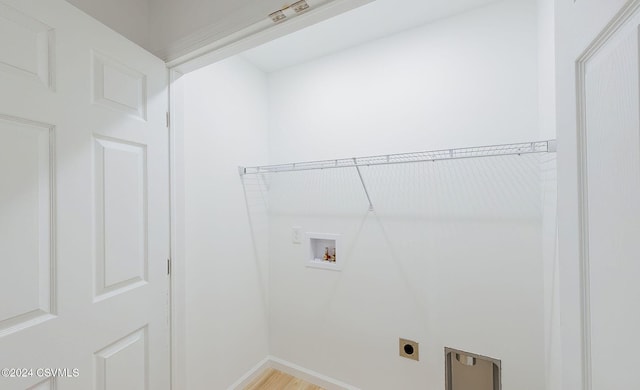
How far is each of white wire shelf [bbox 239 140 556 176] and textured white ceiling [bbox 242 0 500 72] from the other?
828 millimetres

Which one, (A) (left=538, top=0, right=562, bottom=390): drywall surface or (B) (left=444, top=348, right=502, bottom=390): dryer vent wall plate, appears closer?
(A) (left=538, top=0, right=562, bottom=390): drywall surface

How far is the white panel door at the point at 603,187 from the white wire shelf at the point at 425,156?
2.38ft

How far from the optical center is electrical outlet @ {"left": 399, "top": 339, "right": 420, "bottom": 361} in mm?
1621

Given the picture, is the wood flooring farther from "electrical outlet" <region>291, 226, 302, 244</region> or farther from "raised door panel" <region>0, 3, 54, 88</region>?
"raised door panel" <region>0, 3, 54, 88</region>

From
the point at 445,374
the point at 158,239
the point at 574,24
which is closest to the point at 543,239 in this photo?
the point at 445,374

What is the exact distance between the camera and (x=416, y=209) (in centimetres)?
163

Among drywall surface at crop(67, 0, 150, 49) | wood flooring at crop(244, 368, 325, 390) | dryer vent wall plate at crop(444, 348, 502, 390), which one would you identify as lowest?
wood flooring at crop(244, 368, 325, 390)

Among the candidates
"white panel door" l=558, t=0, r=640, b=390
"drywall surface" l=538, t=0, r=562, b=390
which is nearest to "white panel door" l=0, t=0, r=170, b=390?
"white panel door" l=558, t=0, r=640, b=390

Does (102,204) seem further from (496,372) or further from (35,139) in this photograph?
(496,372)

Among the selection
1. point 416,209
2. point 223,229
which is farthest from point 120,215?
point 416,209

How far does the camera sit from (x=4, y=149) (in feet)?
2.25

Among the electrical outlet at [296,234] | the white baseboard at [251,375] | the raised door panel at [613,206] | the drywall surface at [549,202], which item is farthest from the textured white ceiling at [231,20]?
the white baseboard at [251,375]

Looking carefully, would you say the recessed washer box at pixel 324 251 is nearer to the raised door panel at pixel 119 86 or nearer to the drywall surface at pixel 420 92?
the drywall surface at pixel 420 92

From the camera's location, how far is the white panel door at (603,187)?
15.0 inches
